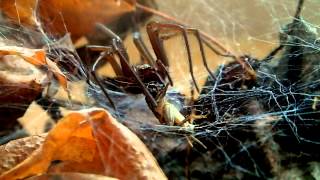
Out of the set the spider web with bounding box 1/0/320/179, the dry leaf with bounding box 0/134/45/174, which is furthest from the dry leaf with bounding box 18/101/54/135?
the dry leaf with bounding box 0/134/45/174

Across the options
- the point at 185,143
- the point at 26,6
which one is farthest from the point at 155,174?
the point at 26,6

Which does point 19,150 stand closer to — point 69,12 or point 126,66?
point 126,66

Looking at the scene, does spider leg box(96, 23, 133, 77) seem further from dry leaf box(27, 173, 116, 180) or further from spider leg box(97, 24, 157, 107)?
dry leaf box(27, 173, 116, 180)

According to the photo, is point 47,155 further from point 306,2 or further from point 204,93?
point 306,2

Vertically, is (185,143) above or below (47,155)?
below

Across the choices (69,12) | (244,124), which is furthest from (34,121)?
(244,124)
